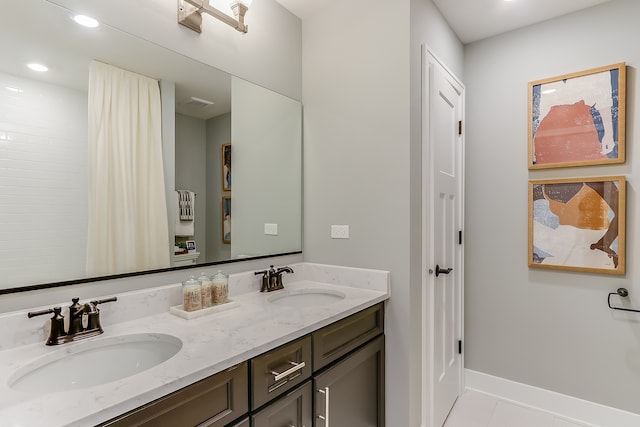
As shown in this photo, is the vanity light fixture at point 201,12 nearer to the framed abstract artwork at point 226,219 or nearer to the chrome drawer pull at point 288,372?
the framed abstract artwork at point 226,219

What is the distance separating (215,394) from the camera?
946 millimetres

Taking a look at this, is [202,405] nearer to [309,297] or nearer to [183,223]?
[183,223]

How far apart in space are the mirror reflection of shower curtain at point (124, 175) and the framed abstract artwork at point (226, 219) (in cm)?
31

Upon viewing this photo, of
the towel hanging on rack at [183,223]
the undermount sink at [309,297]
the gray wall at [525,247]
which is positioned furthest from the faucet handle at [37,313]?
the gray wall at [525,247]

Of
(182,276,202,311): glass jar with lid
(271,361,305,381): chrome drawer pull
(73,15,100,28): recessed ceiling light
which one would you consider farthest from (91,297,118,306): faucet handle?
(73,15,100,28): recessed ceiling light

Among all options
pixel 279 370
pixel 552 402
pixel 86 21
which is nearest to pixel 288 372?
pixel 279 370

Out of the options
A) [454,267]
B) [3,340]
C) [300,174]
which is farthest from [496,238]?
[3,340]

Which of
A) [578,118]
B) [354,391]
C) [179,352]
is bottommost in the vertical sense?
[354,391]

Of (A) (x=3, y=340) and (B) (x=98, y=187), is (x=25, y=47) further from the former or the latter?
(A) (x=3, y=340)

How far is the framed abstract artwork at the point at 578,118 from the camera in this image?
198cm

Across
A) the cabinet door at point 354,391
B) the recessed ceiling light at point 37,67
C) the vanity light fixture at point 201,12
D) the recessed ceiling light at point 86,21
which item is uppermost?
the vanity light fixture at point 201,12

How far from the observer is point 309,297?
6.27ft

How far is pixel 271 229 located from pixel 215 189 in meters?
0.46

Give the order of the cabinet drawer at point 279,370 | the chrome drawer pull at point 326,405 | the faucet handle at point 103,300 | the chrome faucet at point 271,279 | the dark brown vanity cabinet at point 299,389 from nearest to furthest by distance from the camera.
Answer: the dark brown vanity cabinet at point 299,389 < the cabinet drawer at point 279,370 < the faucet handle at point 103,300 < the chrome drawer pull at point 326,405 < the chrome faucet at point 271,279
